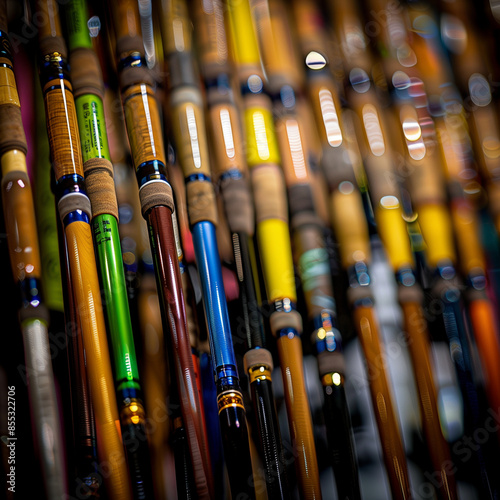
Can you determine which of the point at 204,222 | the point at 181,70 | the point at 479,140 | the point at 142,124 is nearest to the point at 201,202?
the point at 204,222

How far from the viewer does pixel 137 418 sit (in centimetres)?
86

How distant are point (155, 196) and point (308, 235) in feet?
0.83

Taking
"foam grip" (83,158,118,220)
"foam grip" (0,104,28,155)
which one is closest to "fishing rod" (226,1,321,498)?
"foam grip" (83,158,118,220)

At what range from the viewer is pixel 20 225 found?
3.04 ft

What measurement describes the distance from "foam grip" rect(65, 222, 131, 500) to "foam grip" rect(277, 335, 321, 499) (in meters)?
0.22

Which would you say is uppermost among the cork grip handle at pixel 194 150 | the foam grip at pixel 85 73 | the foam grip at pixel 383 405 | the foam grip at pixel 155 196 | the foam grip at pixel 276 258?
the foam grip at pixel 85 73

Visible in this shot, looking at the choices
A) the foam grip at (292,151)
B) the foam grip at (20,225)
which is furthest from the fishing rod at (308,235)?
the foam grip at (20,225)

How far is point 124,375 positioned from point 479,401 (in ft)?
1.71

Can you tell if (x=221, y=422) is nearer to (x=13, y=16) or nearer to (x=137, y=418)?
(x=137, y=418)

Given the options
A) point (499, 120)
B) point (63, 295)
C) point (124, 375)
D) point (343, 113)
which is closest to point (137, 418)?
point (124, 375)

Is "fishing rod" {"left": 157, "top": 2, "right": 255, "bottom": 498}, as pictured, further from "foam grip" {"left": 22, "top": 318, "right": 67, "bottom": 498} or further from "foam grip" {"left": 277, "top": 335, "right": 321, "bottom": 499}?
"foam grip" {"left": 22, "top": 318, "right": 67, "bottom": 498}

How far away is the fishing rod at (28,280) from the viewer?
0.84 m

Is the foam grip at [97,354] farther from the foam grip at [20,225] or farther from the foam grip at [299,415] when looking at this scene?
the foam grip at [299,415]

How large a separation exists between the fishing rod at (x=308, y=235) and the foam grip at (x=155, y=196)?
0.22 m
